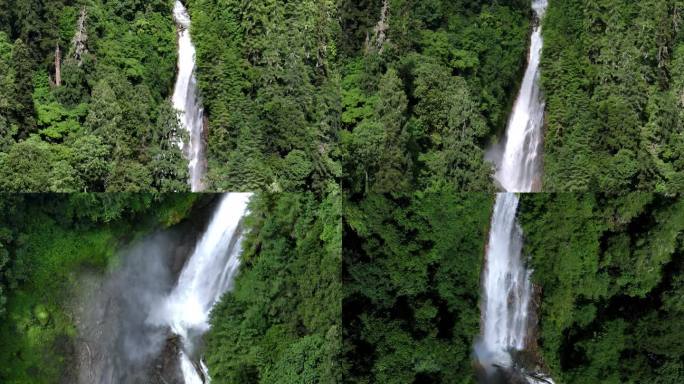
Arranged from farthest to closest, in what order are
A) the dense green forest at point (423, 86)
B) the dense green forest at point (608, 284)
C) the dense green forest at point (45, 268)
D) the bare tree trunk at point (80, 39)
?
the bare tree trunk at point (80, 39) < the dense green forest at point (423, 86) < the dense green forest at point (608, 284) < the dense green forest at point (45, 268)

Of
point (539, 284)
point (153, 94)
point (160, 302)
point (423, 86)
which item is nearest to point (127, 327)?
point (160, 302)

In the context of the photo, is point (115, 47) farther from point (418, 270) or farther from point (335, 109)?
point (418, 270)

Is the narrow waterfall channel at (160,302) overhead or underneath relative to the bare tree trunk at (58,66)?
underneath

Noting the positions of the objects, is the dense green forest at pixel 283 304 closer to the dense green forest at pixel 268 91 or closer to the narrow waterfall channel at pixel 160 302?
the narrow waterfall channel at pixel 160 302

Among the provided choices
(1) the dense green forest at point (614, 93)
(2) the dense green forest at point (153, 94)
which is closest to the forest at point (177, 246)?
(2) the dense green forest at point (153, 94)

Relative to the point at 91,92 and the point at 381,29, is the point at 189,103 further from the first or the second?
the point at 381,29

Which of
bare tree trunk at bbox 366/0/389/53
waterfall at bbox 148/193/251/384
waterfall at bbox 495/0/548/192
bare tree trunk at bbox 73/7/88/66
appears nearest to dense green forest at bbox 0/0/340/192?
bare tree trunk at bbox 73/7/88/66

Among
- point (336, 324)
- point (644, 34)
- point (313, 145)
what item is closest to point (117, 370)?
point (336, 324)
